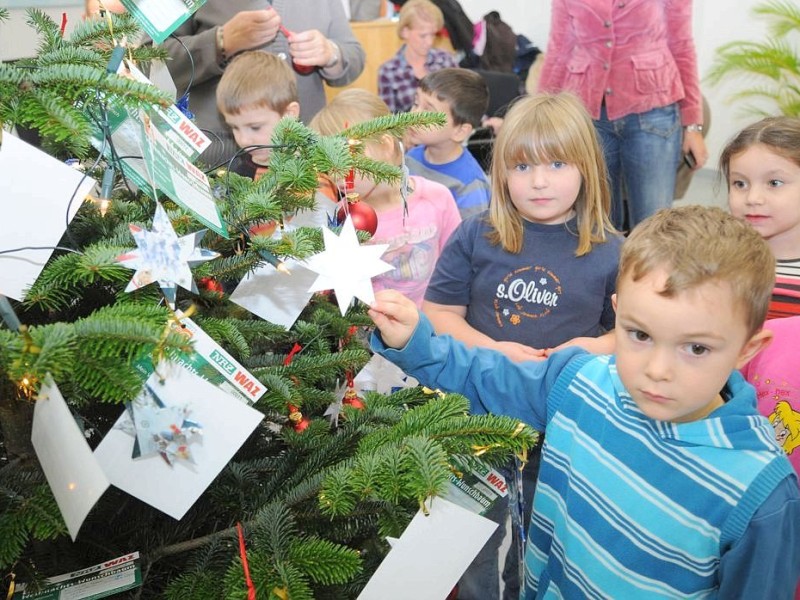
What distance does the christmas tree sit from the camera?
70 centimetres

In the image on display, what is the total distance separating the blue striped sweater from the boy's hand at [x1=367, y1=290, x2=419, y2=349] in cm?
2

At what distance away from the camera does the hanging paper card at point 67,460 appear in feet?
2.17

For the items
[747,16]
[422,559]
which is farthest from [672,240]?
[747,16]

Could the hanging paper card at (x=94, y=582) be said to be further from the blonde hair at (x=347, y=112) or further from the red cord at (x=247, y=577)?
the blonde hair at (x=347, y=112)

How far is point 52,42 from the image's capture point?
92cm

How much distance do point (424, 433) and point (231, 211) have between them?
0.36 meters

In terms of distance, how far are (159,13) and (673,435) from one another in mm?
819

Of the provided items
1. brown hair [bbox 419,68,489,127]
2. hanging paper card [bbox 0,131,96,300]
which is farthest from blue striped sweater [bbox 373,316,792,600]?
brown hair [bbox 419,68,489,127]

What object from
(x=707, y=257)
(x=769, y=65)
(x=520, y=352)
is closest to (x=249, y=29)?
(x=520, y=352)

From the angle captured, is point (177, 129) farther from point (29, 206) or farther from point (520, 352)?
point (520, 352)

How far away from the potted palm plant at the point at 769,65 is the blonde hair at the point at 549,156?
9.77 feet

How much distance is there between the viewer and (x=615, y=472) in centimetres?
102

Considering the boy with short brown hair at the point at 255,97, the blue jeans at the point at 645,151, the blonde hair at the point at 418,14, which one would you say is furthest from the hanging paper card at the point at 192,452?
the blonde hair at the point at 418,14

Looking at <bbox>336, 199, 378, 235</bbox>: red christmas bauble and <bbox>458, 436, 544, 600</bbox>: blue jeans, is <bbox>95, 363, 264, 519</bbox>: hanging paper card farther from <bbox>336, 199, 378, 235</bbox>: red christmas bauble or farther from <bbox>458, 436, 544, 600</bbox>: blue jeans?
<bbox>458, 436, 544, 600</bbox>: blue jeans
